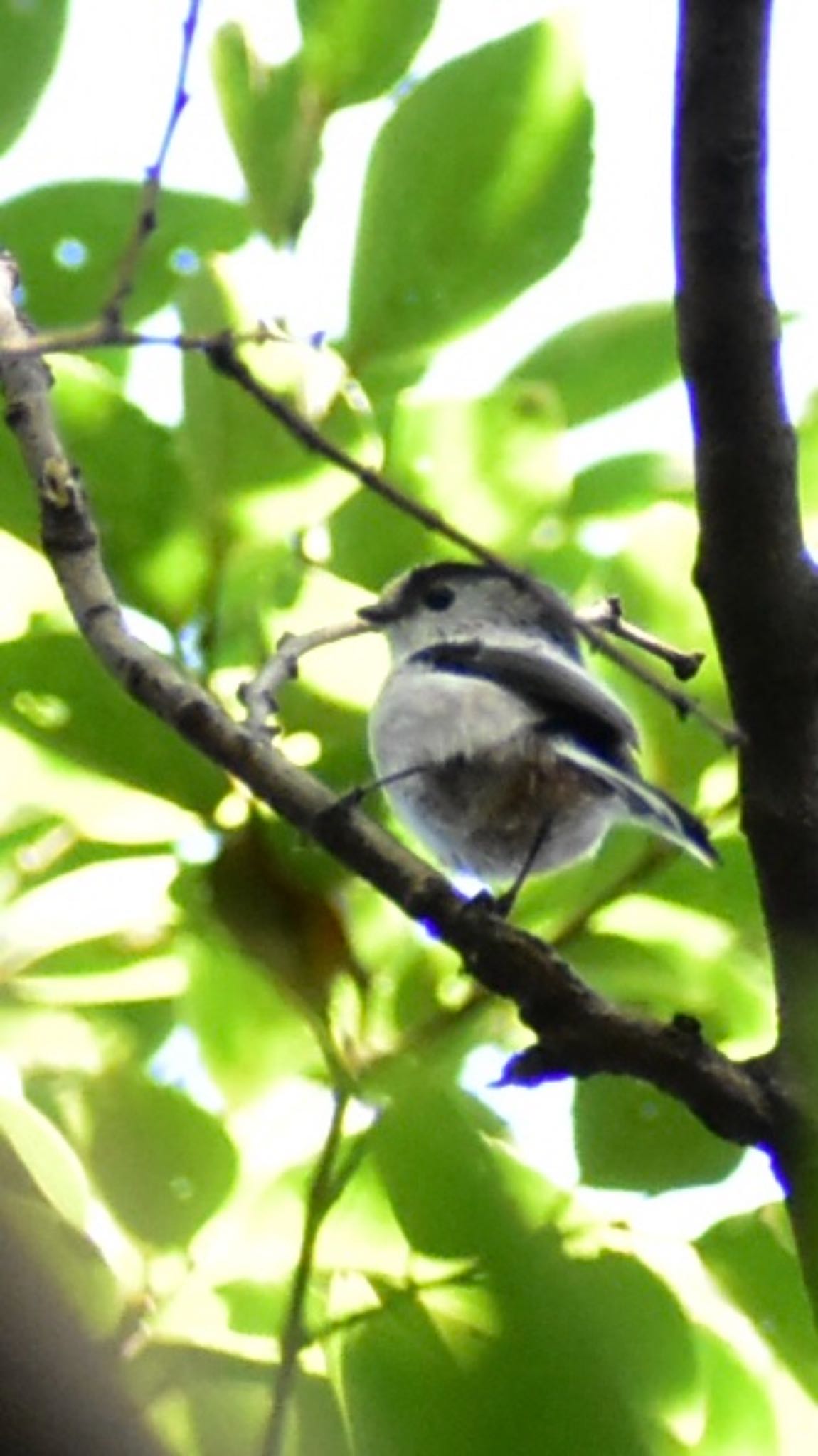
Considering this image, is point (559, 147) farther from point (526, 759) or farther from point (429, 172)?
point (526, 759)

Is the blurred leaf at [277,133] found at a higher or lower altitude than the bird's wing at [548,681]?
lower

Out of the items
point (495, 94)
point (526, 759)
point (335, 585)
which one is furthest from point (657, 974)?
point (526, 759)

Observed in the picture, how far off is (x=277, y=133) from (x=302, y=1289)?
0.66m

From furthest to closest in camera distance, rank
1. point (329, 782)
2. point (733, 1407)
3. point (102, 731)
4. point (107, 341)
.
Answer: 1. point (329, 782)
2. point (102, 731)
3. point (107, 341)
4. point (733, 1407)

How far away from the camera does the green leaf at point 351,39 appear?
3.45 feet

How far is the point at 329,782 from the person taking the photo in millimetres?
A: 1184

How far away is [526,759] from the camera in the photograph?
1863 mm

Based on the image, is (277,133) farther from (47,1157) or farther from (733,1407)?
(733,1407)

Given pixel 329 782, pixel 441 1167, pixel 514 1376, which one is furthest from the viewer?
pixel 329 782

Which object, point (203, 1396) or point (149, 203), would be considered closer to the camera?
point (203, 1396)

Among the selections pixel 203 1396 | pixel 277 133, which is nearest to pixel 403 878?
pixel 277 133

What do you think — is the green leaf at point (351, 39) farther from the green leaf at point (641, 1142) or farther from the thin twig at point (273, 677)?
the green leaf at point (641, 1142)

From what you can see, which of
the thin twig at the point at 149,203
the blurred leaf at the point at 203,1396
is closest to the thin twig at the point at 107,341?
the thin twig at the point at 149,203

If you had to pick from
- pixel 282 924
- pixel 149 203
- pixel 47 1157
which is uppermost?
pixel 149 203
